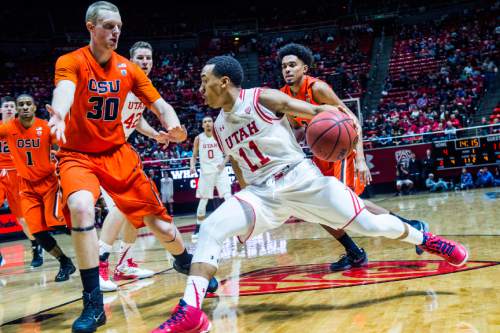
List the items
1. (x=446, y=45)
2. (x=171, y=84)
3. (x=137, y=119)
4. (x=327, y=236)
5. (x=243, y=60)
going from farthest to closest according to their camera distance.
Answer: (x=243, y=60) → (x=171, y=84) → (x=446, y=45) → (x=327, y=236) → (x=137, y=119)

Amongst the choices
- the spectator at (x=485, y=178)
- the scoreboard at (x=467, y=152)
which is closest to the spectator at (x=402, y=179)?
the scoreboard at (x=467, y=152)

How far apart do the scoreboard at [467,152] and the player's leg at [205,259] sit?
13274 mm

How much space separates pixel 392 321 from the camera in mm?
2672

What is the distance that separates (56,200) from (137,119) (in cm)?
142

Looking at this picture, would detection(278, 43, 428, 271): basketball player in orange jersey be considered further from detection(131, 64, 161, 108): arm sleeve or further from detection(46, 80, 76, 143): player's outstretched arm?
detection(46, 80, 76, 143): player's outstretched arm

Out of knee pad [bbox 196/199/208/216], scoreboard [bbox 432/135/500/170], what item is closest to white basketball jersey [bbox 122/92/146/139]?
knee pad [bbox 196/199/208/216]

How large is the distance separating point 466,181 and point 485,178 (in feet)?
1.65

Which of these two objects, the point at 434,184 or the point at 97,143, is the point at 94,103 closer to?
the point at 97,143

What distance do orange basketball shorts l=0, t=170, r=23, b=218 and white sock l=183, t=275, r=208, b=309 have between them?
209 inches

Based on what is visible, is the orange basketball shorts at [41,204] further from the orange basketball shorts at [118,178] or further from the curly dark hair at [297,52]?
the curly dark hair at [297,52]

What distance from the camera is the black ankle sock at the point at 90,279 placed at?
3166 mm

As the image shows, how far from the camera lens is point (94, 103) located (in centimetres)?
352

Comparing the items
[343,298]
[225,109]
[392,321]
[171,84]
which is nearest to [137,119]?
[225,109]

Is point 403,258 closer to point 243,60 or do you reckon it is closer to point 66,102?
point 66,102
